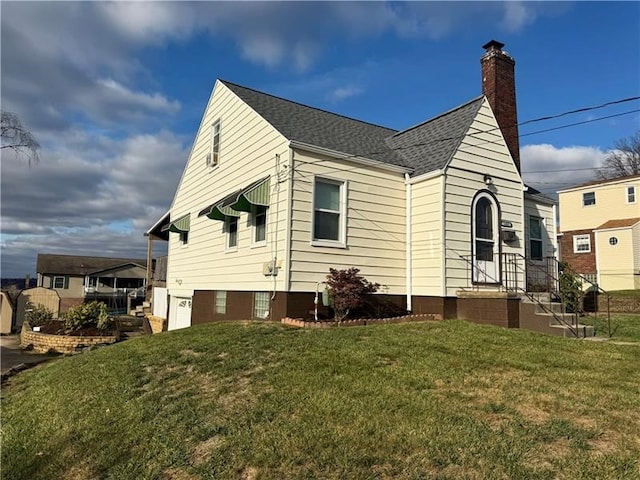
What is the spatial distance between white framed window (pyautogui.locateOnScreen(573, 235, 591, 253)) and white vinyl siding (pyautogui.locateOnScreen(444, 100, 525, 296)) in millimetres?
23039

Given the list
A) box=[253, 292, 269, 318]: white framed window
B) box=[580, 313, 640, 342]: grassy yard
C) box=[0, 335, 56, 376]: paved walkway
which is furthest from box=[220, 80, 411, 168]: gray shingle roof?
box=[0, 335, 56, 376]: paved walkway

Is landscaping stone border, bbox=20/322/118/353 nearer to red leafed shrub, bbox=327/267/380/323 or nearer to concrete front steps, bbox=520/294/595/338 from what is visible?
red leafed shrub, bbox=327/267/380/323

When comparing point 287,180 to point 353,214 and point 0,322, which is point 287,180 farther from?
point 0,322

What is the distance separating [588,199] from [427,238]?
26.9 metres

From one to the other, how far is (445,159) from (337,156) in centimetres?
262

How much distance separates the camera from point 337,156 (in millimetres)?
11141

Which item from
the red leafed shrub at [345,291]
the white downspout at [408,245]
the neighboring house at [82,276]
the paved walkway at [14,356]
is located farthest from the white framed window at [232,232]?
the neighboring house at [82,276]

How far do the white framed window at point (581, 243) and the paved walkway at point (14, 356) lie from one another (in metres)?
31.6

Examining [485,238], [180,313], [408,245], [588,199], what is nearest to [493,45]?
[485,238]

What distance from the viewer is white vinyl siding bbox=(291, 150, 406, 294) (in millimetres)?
10547

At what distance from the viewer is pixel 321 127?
13250 mm

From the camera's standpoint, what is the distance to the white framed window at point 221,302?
13.6 metres

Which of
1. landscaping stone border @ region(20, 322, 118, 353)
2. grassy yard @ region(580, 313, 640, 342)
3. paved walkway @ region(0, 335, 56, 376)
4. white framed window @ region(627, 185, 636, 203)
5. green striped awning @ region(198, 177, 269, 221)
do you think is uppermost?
white framed window @ region(627, 185, 636, 203)

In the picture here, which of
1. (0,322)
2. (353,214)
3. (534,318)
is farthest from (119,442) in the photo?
(0,322)
